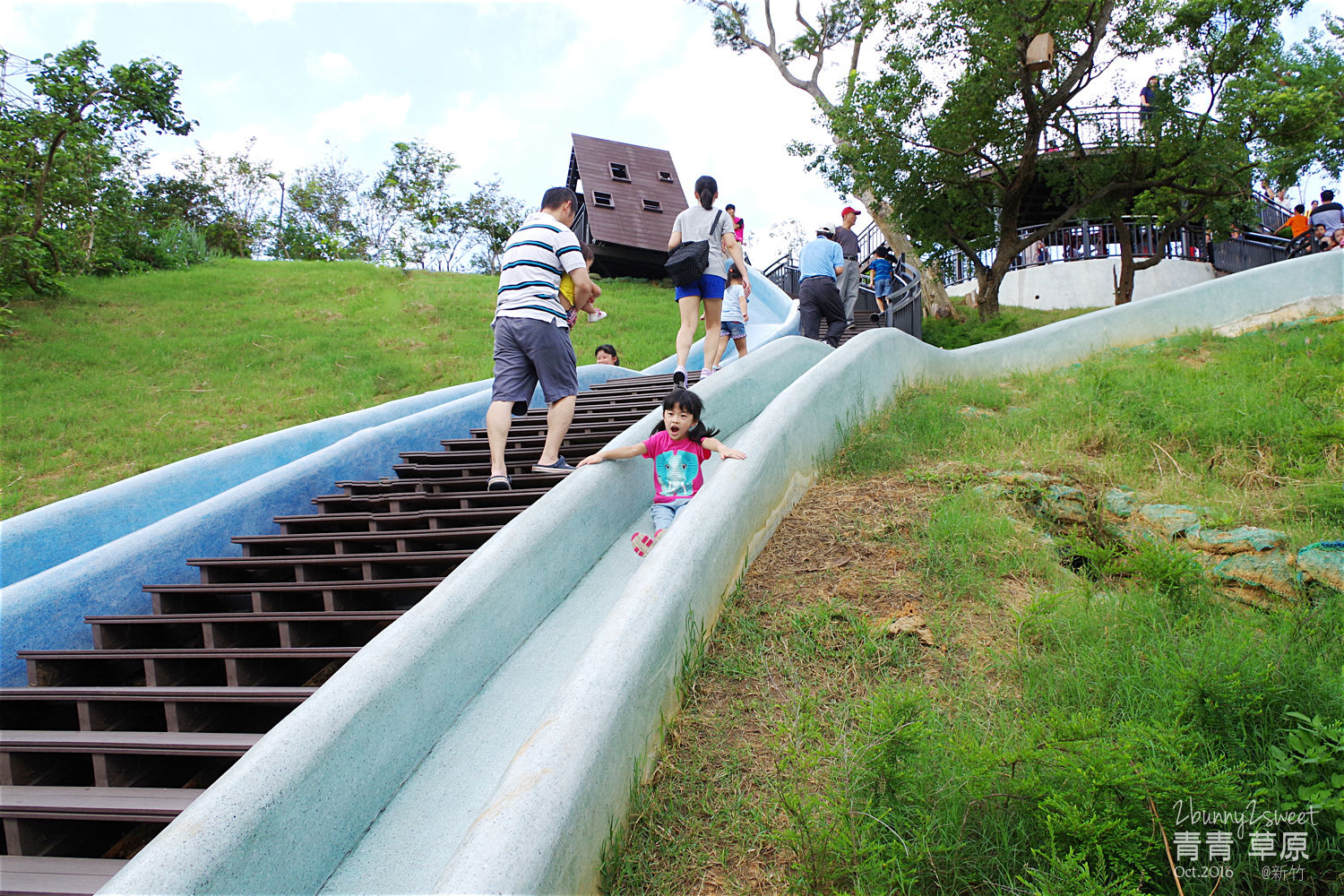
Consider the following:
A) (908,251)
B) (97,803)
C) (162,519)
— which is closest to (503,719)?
(97,803)

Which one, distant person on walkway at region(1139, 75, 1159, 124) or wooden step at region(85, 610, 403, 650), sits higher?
distant person on walkway at region(1139, 75, 1159, 124)

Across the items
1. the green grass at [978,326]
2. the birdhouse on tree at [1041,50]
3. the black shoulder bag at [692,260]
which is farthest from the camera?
the green grass at [978,326]

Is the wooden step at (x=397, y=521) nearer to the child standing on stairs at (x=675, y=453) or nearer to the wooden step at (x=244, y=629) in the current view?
the child standing on stairs at (x=675, y=453)

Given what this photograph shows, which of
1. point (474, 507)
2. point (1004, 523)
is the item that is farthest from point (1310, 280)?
point (474, 507)

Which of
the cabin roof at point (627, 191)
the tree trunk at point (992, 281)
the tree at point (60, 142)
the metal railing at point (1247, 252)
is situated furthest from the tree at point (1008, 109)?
the tree at point (60, 142)

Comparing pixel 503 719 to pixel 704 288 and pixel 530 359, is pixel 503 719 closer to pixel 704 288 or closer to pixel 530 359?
pixel 530 359

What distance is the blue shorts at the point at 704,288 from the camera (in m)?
6.62

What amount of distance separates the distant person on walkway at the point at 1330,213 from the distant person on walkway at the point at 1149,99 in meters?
3.07

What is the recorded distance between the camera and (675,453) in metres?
4.54

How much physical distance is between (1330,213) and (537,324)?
14593mm

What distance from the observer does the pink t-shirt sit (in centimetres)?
447

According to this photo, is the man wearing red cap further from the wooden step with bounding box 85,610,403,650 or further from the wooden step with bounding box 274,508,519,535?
the wooden step with bounding box 85,610,403,650

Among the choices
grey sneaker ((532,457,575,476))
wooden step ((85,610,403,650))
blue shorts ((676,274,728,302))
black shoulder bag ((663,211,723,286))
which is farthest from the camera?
blue shorts ((676,274,728,302))

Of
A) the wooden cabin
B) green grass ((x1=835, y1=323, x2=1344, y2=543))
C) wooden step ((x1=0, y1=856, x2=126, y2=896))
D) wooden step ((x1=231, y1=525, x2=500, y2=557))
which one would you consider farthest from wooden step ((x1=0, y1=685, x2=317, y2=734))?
the wooden cabin
